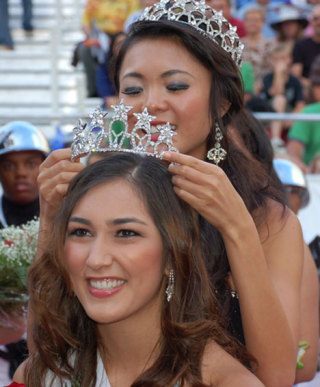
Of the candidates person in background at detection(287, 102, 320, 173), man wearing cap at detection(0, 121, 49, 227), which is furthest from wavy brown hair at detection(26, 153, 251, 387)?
person in background at detection(287, 102, 320, 173)

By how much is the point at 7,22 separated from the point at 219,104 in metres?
11.4

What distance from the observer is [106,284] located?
11.6 feet

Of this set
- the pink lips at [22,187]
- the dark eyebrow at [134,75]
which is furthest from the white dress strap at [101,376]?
the pink lips at [22,187]

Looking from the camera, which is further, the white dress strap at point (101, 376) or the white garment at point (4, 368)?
the white garment at point (4, 368)

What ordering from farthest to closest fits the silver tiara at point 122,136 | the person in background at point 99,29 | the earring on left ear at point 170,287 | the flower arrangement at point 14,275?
the person in background at point 99,29, the flower arrangement at point 14,275, the silver tiara at point 122,136, the earring on left ear at point 170,287

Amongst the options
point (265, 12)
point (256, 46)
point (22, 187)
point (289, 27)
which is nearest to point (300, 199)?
point (22, 187)

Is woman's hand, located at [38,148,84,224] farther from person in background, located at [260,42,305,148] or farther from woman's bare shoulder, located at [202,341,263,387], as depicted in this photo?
person in background, located at [260,42,305,148]

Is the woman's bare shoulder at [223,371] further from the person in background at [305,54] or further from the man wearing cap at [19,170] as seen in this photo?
the person in background at [305,54]

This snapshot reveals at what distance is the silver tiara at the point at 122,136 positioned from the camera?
12.4ft

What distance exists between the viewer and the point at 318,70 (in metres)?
10.7

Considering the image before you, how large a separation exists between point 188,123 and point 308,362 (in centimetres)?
108

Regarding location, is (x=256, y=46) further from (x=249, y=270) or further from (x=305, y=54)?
(x=249, y=270)

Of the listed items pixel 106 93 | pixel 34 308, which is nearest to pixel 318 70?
pixel 106 93

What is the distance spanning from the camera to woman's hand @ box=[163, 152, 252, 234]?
355 cm
